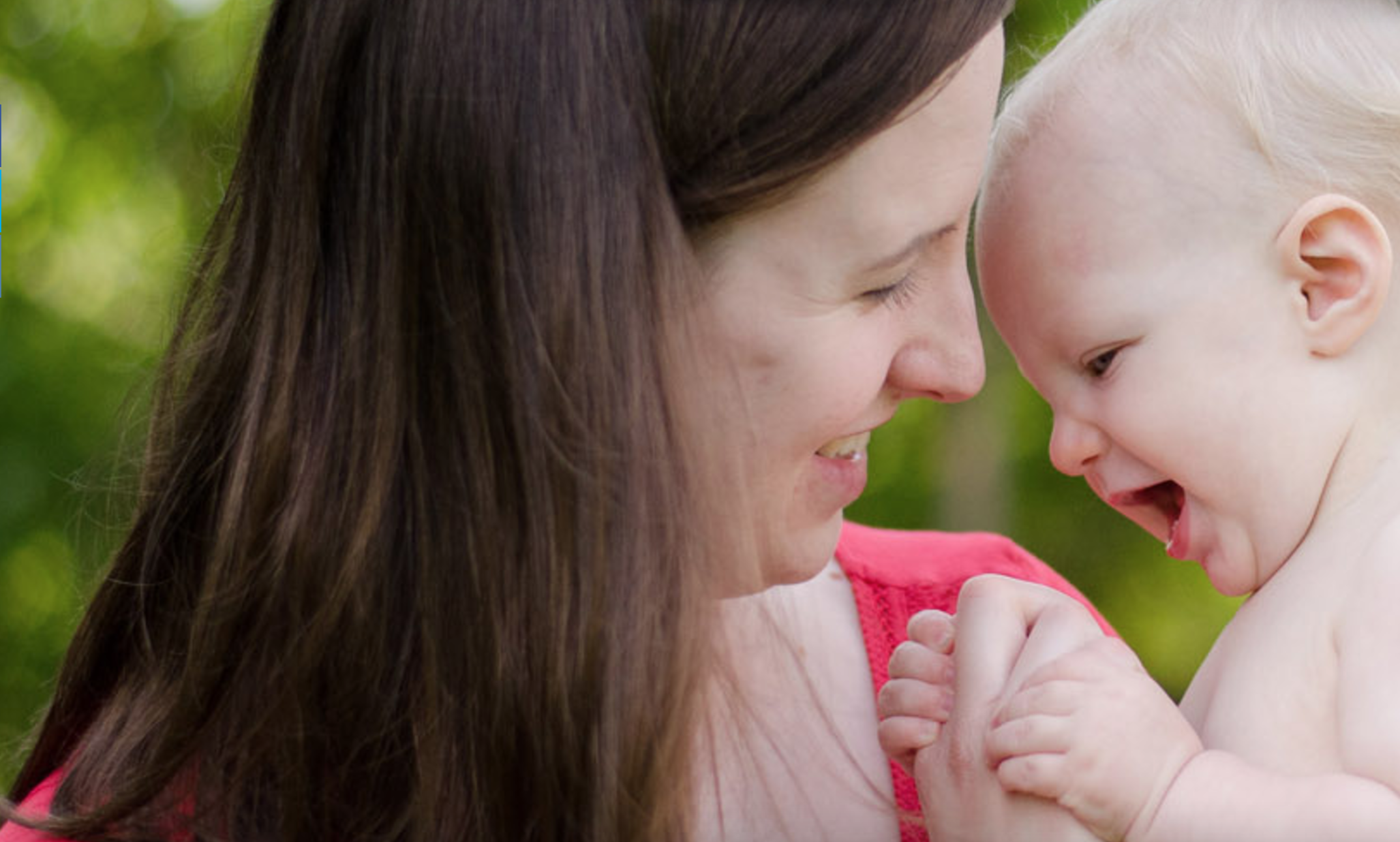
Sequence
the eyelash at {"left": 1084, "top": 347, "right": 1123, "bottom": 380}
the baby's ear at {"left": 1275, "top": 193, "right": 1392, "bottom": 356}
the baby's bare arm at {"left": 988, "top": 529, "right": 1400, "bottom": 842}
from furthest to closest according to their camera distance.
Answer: the eyelash at {"left": 1084, "top": 347, "right": 1123, "bottom": 380}
the baby's ear at {"left": 1275, "top": 193, "right": 1392, "bottom": 356}
the baby's bare arm at {"left": 988, "top": 529, "right": 1400, "bottom": 842}

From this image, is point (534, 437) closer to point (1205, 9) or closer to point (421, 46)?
point (421, 46)

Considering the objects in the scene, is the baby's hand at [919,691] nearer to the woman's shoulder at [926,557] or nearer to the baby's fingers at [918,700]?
the baby's fingers at [918,700]

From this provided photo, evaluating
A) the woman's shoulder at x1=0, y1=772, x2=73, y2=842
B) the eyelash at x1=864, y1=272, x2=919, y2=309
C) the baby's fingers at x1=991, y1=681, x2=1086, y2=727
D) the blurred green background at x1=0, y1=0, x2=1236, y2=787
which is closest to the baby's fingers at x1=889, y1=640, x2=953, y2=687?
the baby's fingers at x1=991, y1=681, x2=1086, y2=727

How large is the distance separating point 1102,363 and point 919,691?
42 centimetres

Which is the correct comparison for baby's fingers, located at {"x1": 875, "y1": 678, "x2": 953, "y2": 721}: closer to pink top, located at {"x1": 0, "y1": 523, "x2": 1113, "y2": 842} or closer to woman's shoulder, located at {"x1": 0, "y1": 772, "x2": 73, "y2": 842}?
pink top, located at {"x1": 0, "y1": 523, "x2": 1113, "y2": 842}

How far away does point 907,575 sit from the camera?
93.9 inches

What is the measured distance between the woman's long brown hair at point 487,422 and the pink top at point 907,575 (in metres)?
0.45

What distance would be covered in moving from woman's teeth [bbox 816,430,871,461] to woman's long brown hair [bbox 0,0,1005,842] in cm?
22

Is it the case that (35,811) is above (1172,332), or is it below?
below

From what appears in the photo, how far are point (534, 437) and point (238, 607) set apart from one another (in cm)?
39

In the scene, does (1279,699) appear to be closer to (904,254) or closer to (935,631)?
(935,631)

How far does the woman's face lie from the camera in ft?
5.59

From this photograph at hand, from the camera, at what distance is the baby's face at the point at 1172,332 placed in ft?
5.83

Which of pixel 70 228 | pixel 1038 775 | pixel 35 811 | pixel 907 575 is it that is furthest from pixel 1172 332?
pixel 70 228
